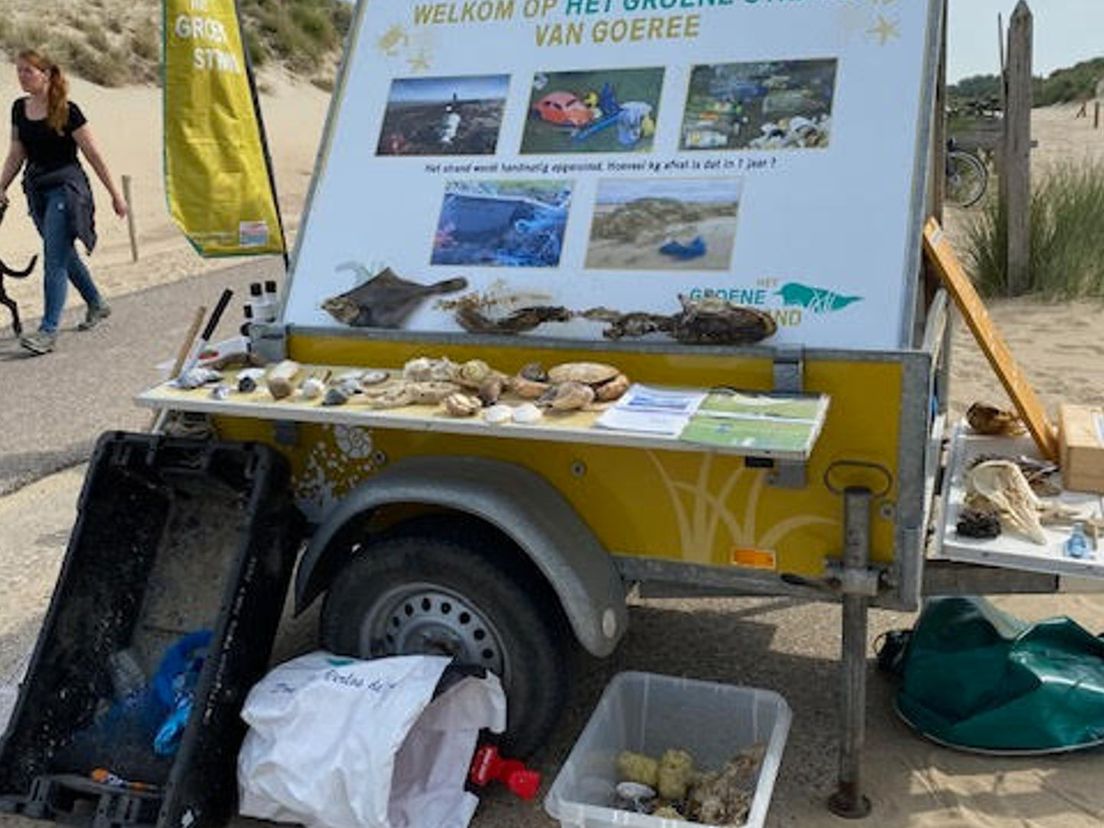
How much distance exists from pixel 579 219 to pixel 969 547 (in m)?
1.43

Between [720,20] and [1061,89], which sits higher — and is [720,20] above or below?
below

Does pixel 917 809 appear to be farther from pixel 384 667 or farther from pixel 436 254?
pixel 436 254

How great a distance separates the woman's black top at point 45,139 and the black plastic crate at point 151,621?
17.4 feet

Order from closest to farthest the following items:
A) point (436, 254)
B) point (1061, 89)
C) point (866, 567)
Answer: point (866, 567)
point (436, 254)
point (1061, 89)

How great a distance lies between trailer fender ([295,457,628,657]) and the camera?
122 inches

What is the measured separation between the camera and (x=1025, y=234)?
9.23 m

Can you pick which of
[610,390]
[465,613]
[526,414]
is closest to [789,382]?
[610,390]

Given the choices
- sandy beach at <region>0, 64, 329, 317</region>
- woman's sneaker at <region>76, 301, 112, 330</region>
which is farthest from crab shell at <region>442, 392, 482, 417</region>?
woman's sneaker at <region>76, 301, 112, 330</region>

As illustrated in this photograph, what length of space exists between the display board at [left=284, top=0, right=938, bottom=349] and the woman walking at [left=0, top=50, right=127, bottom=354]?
4.95 metres

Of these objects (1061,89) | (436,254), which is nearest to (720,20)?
(436,254)

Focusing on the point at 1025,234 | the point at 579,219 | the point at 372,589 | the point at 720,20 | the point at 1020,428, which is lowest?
the point at 372,589

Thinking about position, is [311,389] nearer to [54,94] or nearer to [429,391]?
[429,391]

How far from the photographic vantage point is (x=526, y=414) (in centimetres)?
293

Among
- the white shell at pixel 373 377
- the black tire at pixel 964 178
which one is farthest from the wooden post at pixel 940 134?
the black tire at pixel 964 178
